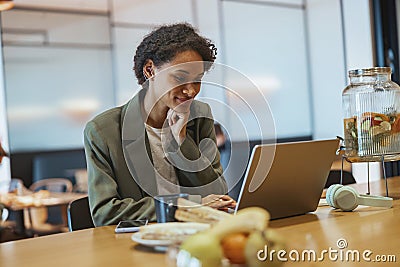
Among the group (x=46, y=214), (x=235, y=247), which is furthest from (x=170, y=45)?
(x=46, y=214)

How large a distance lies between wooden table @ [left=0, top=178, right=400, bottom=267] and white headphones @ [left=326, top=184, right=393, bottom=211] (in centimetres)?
4

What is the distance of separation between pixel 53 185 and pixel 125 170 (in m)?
4.27

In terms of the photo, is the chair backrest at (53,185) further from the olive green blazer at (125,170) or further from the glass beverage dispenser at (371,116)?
the glass beverage dispenser at (371,116)

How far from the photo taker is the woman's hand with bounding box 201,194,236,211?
162cm

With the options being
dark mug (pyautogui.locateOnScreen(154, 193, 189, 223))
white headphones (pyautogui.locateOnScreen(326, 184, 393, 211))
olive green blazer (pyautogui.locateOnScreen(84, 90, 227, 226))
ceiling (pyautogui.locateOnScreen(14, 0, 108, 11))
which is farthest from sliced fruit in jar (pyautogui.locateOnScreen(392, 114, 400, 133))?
ceiling (pyautogui.locateOnScreen(14, 0, 108, 11))

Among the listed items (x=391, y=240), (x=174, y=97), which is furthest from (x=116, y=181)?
(x=391, y=240)

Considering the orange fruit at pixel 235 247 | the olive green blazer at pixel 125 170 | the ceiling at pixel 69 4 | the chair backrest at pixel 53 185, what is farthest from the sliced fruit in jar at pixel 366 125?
the ceiling at pixel 69 4

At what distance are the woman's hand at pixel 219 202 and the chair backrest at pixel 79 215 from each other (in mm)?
395

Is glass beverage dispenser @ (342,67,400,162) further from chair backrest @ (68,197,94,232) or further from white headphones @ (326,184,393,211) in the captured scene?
chair backrest @ (68,197,94,232)

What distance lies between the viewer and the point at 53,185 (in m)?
5.94

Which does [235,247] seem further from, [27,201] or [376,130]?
[27,201]

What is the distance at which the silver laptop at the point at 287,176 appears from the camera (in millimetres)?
1421

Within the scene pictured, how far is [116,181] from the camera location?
184 centimetres

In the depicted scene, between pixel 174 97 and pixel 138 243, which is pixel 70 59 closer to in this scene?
pixel 174 97
